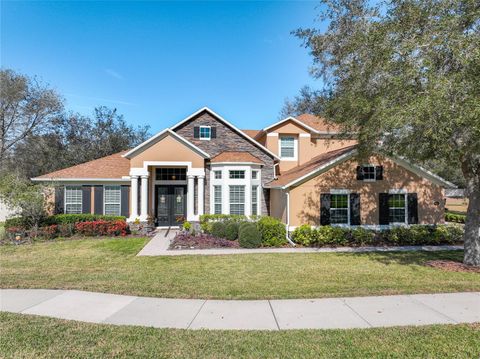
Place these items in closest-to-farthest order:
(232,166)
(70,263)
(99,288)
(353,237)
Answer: (99,288), (70,263), (353,237), (232,166)

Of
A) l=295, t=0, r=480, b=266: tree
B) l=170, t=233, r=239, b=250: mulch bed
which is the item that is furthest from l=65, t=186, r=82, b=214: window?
l=295, t=0, r=480, b=266: tree

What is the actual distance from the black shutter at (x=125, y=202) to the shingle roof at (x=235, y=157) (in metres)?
5.27

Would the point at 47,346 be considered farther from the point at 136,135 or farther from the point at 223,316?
the point at 136,135

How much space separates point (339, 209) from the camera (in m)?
13.6

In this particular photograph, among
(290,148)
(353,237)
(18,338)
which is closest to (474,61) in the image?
(353,237)

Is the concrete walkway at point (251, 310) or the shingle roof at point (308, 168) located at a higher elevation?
the shingle roof at point (308, 168)

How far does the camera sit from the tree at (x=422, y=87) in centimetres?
687

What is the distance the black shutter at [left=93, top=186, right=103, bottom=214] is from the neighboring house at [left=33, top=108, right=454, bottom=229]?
5cm

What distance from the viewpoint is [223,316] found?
5.14 m

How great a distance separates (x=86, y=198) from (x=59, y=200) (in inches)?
59.6

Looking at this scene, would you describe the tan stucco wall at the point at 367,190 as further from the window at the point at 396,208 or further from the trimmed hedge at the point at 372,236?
the trimmed hedge at the point at 372,236

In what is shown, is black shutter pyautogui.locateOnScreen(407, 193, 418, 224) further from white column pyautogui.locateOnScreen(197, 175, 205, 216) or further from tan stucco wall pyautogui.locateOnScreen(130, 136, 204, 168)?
tan stucco wall pyautogui.locateOnScreen(130, 136, 204, 168)

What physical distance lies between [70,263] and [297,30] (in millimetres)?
16205

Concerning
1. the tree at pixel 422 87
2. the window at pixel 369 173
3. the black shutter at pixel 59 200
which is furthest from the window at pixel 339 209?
the black shutter at pixel 59 200
